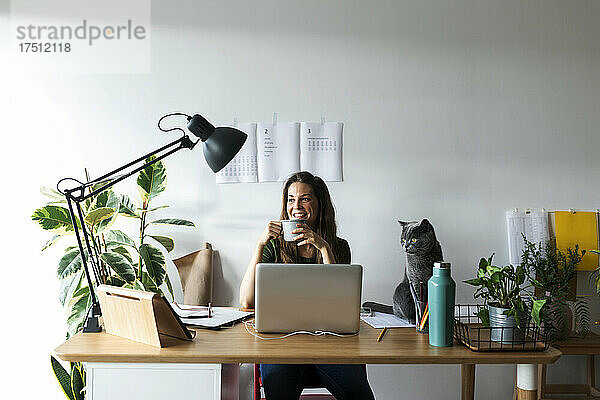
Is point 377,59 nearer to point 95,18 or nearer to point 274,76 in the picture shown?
point 274,76

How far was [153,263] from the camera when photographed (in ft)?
8.96

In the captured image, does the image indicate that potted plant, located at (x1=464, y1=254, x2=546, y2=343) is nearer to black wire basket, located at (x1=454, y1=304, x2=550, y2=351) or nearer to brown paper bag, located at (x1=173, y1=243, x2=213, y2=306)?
black wire basket, located at (x1=454, y1=304, x2=550, y2=351)

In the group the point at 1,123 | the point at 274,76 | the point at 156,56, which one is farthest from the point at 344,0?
the point at 1,123

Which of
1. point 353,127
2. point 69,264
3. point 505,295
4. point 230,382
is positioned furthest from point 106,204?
point 505,295

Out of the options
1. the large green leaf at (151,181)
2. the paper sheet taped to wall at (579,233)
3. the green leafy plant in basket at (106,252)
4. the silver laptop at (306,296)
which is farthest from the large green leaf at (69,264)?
the paper sheet taped to wall at (579,233)

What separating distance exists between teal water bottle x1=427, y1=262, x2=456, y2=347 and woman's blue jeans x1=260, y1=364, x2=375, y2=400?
16.8 inches

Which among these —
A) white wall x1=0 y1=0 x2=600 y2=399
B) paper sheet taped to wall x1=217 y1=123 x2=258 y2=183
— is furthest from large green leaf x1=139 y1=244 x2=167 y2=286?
paper sheet taped to wall x1=217 y1=123 x2=258 y2=183

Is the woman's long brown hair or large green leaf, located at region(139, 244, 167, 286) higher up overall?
the woman's long brown hair

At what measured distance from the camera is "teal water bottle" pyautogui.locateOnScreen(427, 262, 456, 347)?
1.68 meters

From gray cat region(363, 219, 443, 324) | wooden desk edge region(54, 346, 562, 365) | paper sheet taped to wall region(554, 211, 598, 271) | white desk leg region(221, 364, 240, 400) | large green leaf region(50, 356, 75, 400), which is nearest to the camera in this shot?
wooden desk edge region(54, 346, 562, 365)

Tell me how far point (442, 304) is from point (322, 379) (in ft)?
2.03

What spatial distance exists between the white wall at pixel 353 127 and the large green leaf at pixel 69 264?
0.43 metres

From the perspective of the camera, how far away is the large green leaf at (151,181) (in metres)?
2.81

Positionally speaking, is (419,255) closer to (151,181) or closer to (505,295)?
(505,295)
